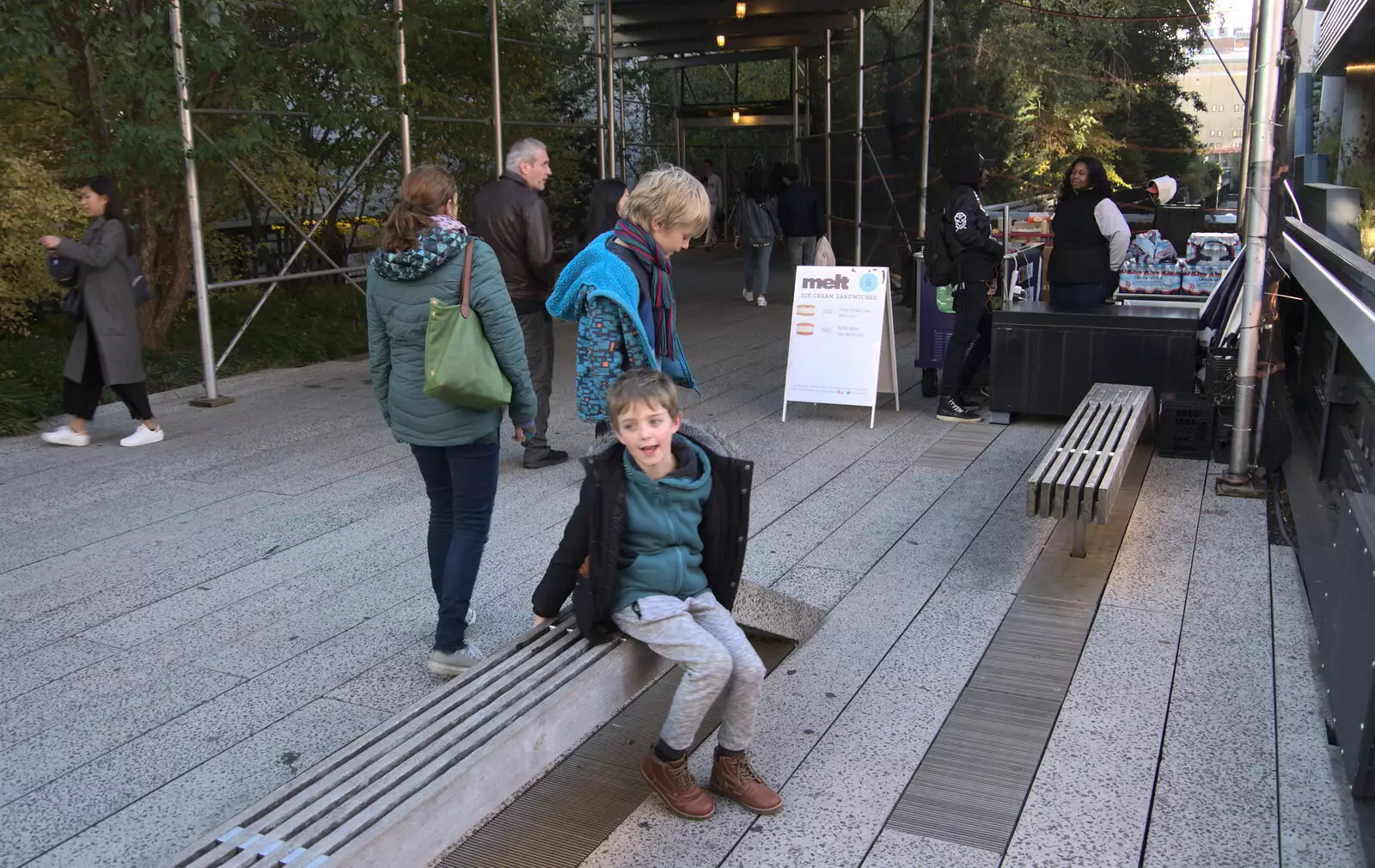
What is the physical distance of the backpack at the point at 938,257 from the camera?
315 inches

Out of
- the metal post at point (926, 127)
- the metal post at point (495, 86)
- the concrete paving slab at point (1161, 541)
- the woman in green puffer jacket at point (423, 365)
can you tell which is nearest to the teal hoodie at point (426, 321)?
the woman in green puffer jacket at point (423, 365)

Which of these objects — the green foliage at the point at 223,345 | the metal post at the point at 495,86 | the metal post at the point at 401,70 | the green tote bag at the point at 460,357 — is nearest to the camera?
the green tote bag at the point at 460,357

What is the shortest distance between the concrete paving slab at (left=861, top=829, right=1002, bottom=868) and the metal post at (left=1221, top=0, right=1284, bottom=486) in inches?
154

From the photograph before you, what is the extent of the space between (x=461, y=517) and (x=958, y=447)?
4144 millimetres

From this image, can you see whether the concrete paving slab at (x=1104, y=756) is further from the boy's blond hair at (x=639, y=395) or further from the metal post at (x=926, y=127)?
the metal post at (x=926, y=127)

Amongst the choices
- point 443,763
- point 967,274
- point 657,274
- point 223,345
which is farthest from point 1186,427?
point 223,345

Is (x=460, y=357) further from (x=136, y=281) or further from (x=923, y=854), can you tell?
(x=136, y=281)

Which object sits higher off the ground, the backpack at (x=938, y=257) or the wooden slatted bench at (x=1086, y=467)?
the backpack at (x=938, y=257)

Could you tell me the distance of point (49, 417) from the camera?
8211mm

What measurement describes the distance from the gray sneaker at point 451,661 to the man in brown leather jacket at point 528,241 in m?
2.44

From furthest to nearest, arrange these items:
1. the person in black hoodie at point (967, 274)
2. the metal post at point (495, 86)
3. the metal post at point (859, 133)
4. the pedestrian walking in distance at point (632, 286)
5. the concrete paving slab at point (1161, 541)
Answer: the metal post at point (859, 133)
the metal post at point (495, 86)
the person in black hoodie at point (967, 274)
the concrete paving slab at point (1161, 541)
the pedestrian walking in distance at point (632, 286)

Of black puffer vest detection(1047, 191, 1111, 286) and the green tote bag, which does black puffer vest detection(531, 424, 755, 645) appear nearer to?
the green tote bag

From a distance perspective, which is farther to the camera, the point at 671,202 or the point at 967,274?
the point at 967,274

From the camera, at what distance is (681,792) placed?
3285mm
